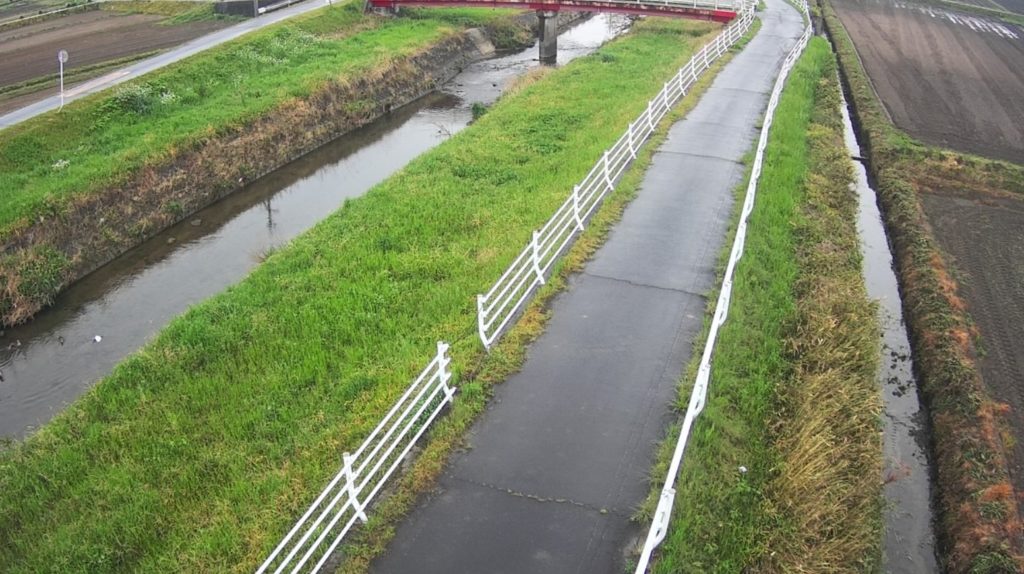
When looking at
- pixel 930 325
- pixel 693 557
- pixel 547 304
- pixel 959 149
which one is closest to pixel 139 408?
pixel 547 304

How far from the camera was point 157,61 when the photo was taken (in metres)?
30.9

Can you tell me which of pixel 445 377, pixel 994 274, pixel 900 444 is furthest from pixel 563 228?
pixel 994 274

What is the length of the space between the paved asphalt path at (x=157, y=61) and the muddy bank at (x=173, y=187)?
6057 millimetres

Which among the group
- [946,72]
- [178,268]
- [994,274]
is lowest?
[178,268]

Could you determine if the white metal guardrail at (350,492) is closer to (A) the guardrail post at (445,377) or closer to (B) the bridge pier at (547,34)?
(A) the guardrail post at (445,377)

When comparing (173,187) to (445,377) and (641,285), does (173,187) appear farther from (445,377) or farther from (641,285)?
(641,285)

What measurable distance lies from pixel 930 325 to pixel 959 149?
43.4 ft

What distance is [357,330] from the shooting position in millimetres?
14070

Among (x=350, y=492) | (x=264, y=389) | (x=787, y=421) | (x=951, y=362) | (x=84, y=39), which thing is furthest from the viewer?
(x=84, y=39)

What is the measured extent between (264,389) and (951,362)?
12.7m

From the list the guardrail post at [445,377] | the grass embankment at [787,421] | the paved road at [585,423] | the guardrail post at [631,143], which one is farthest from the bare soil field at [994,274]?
the guardrail post at [445,377]

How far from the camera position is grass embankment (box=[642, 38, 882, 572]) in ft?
29.2

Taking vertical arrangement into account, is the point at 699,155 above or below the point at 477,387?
above

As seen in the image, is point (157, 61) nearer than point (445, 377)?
No
